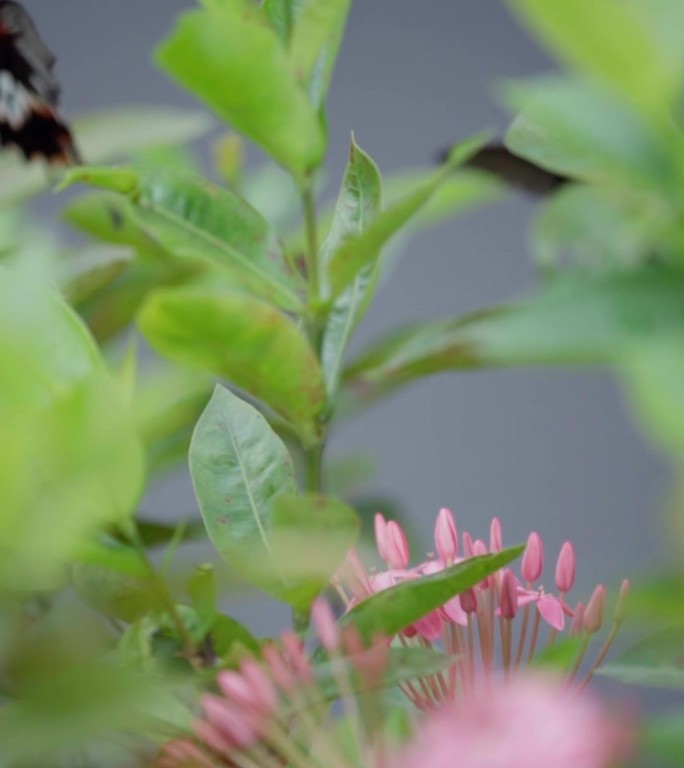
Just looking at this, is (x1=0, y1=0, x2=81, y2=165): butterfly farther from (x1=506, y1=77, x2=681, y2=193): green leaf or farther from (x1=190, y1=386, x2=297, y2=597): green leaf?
(x1=506, y1=77, x2=681, y2=193): green leaf

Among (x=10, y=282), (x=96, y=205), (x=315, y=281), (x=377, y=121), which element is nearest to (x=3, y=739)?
(x=10, y=282)

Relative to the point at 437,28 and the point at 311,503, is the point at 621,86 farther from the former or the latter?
the point at 437,28

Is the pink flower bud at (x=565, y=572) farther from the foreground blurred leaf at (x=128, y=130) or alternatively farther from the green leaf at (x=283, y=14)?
the foreground blurred leaf at (x=128, y=130)

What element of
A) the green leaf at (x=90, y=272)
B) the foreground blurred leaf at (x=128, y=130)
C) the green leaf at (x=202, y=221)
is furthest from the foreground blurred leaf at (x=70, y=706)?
the foreground blurred leaf at (x=128, y=130)

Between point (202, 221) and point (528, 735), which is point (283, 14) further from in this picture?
point (528, 735)

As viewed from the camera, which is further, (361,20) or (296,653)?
(361,20)
